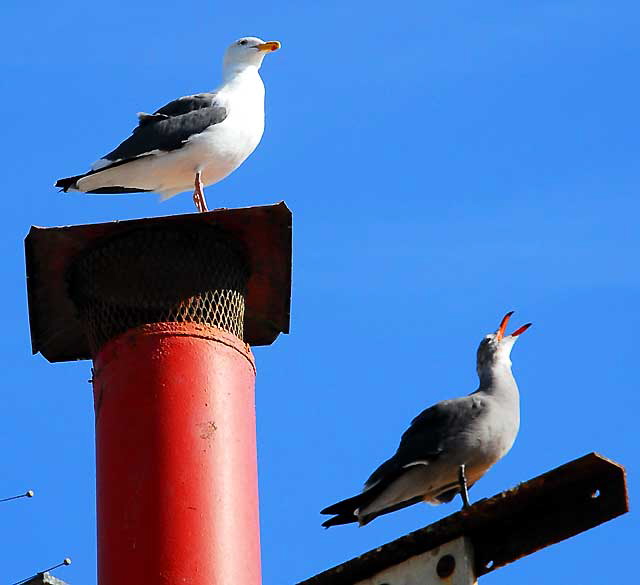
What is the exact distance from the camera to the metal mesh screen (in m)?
9.39

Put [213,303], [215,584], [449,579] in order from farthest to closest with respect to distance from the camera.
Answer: [213,303], [215,584], [449,579]

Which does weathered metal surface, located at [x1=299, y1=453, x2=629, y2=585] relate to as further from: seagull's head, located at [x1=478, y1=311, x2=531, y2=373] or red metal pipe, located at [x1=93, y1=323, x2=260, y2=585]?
seagull's head, located at [x1=478, y1=311, x2=531, y2=373]

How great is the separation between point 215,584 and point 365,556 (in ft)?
2.83

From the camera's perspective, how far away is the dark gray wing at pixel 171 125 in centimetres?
1263

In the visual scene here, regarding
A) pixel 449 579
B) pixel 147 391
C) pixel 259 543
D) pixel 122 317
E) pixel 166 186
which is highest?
pixel 166 186

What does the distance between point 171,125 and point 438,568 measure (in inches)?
230

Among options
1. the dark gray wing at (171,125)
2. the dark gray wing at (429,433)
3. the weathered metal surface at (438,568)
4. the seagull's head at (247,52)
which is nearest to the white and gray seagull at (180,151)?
the dark gray wing at (171,125)

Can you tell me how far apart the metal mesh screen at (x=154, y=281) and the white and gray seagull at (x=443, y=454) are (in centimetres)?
183

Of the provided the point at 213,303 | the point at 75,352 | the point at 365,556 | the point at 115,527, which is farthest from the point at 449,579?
the point at 75,352

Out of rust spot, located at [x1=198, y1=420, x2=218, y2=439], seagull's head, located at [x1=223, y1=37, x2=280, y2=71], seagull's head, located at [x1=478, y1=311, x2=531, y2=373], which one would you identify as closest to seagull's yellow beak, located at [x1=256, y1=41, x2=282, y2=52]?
seagull's head, located at [x1=223, y1=37, x2=280, y2=71]

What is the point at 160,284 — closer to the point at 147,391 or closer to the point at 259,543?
the point at 147,391

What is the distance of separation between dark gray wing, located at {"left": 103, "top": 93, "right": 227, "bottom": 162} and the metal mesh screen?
3.18 metres

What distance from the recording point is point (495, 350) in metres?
12.3

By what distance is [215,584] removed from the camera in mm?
8336
